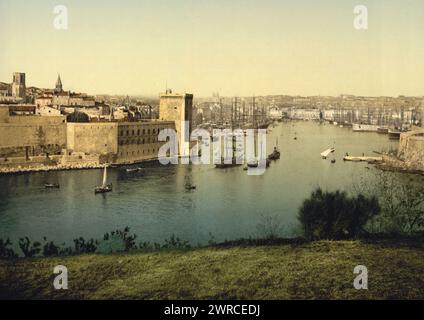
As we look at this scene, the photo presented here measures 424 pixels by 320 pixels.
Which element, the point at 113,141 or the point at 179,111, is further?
the point at 179,111

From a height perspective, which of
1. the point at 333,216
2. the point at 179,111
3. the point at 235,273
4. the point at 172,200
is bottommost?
the point at 172,200

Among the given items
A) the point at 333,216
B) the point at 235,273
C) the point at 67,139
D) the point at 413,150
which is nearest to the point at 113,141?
the point at 67,139

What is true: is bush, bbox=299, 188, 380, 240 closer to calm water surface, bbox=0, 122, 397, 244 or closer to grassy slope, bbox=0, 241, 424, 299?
grassy slope, bbox=0, 241, 424, 299

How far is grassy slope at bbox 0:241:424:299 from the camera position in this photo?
7.61ft

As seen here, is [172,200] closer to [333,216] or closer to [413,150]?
[333,216]

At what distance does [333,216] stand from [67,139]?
8372mm

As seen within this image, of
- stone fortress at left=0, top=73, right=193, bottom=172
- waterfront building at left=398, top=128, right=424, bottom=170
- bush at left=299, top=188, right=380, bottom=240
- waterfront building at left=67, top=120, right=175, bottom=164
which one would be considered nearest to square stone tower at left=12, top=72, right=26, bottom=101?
stone fortress at left=0, top=73, right=193, bottom=172

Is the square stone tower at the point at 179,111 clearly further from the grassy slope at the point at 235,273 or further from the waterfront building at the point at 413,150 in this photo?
the grassy slope at the point at 235,273

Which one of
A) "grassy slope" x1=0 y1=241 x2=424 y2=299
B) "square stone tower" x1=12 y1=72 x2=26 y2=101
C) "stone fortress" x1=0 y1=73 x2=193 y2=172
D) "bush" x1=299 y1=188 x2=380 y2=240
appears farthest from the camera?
"square stone tower" x1=12 y1=72 x2=26 y2=101

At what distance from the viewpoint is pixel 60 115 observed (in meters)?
10.9

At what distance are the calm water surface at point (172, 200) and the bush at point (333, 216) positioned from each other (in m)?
1.00

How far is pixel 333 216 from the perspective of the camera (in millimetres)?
3473

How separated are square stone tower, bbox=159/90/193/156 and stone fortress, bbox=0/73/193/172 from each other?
3 centimetres
